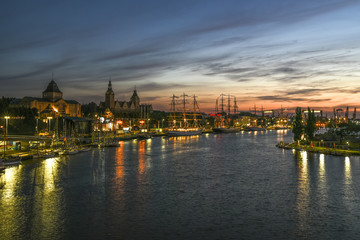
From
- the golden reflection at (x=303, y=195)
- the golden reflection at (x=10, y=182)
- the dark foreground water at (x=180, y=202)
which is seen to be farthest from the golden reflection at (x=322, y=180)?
the golden reflection at (x=10, y=182)

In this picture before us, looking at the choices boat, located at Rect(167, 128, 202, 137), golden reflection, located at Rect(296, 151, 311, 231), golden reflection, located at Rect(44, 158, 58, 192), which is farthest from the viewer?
boat, located at Rect(167, 128, 202, 137)

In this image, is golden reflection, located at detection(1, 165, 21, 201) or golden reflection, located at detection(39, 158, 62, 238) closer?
Result: golden reflection, located at detection(39, 158, 62, 238)

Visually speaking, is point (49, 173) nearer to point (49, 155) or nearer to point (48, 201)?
point (48, 201)

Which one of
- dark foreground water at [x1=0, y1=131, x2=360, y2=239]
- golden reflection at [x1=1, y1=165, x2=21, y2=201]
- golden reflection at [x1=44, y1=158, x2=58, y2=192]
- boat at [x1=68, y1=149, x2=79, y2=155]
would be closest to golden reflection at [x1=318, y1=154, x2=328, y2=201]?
dark foreground water at [x1=0, y1=131, x2=360, y2=239]

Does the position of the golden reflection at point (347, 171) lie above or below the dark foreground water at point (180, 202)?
above

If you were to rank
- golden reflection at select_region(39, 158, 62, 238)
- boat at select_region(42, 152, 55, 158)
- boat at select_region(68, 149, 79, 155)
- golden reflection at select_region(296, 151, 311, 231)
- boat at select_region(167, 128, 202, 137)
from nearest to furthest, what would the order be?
1. golden reflection at select_region(39, 158, 62, 238)
2. golden reflection at select_region(296, 151, 311, 231)
3. boat at select_region(42, 152, 55, 158)
4. boat at select_region(68, 149, 79, 155)
5. boat at select_region(167, 128, 202, 137)

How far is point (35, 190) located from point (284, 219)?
28890mm

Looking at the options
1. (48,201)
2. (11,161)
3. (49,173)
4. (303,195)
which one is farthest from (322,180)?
(11,161)

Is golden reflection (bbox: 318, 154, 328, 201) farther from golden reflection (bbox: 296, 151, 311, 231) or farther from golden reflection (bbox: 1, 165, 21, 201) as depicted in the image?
golden reflection (bbox: 1, 165, 21, 201)

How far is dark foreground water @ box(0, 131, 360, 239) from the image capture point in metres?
25.3

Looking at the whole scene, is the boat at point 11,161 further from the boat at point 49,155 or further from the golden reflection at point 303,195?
the golden reflection at point 303,195

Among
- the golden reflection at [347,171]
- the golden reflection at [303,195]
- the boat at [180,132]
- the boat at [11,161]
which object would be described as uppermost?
the boat at [180,132]

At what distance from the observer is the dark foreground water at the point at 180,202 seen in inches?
997

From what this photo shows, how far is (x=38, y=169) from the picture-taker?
174 ft
